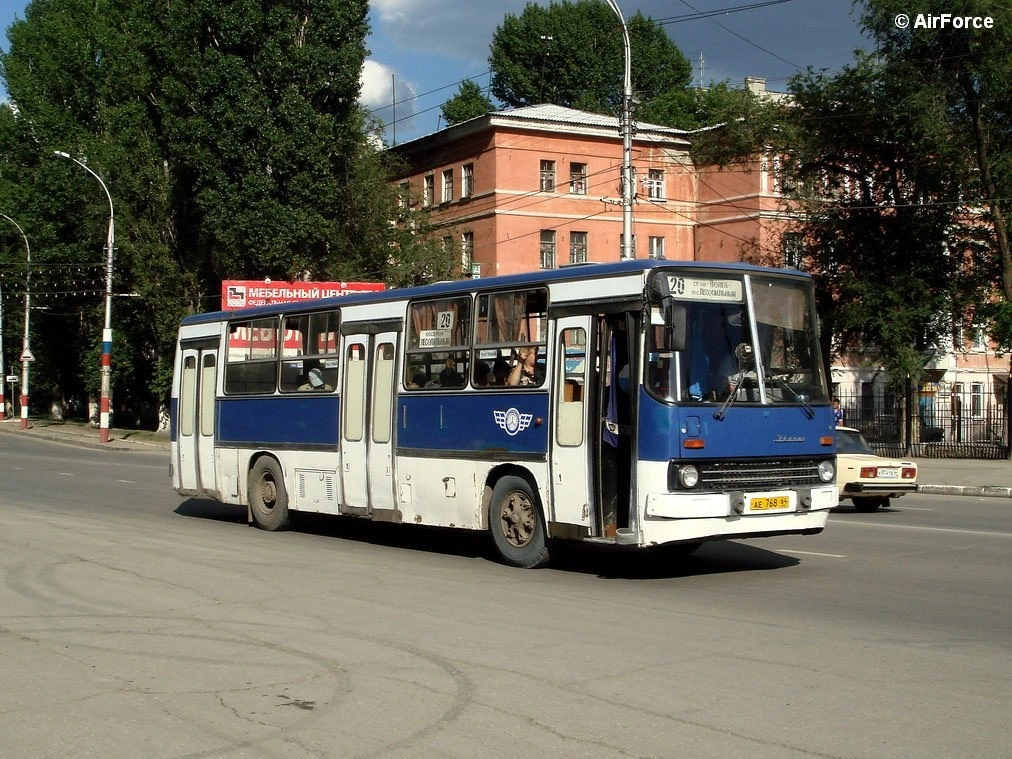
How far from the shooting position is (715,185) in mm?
61531

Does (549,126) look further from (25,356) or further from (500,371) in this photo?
(500,371)

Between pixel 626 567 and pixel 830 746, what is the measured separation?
23.0 feet

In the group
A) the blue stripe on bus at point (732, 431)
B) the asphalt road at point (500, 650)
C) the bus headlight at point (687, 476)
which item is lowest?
the asphalt road at point (500, 650)

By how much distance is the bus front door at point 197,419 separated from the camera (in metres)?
18.4

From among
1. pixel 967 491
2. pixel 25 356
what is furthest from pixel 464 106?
pixel 967 491

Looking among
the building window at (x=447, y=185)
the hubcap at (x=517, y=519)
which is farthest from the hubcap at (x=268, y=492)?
the building window at (x=447, y=185)

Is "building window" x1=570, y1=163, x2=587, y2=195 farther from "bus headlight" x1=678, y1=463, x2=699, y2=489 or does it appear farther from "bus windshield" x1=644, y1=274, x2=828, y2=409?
"bus headlight" x1=678, y1=463, x2=699, y2=489

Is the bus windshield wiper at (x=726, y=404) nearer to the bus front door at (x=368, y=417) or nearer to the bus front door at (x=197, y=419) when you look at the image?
the bus front door at (x=368, y=417)

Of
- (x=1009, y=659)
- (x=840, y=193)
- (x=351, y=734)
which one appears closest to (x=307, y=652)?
(x=351, y=734)

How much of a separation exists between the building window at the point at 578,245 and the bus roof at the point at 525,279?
42927 millimetres

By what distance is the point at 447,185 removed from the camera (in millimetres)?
61750

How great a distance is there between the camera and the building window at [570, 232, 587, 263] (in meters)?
59.6

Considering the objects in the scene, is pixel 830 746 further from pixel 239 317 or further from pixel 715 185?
pixel 715 185

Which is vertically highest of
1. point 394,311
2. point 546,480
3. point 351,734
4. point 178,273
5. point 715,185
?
point 715,185
